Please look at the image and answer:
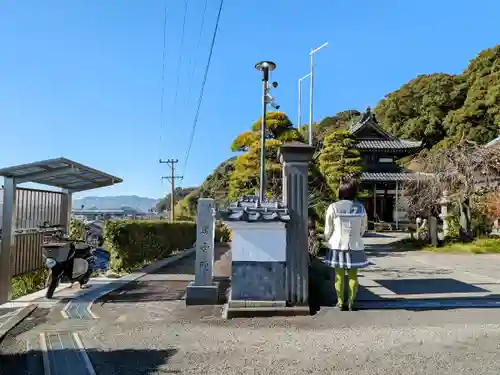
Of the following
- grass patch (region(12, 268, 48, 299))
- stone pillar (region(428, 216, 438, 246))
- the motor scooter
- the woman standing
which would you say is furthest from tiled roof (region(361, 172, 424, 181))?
the motor scooter

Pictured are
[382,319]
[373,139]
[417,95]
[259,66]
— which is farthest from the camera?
[417,95]

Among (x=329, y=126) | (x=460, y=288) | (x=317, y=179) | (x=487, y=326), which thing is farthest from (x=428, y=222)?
(x=329, y=126)

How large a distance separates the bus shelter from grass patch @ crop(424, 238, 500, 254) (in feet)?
37.7

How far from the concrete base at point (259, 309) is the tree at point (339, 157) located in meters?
16.2

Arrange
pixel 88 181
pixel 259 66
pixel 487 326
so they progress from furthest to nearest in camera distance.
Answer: pixel 259 66 → pixel 88 181 → pixel 487 326

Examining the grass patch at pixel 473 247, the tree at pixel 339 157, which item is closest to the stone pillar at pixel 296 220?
the grass patch at pixel 473 247

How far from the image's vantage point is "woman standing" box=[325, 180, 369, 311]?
4910mm

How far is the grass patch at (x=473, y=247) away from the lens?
43.8 ft

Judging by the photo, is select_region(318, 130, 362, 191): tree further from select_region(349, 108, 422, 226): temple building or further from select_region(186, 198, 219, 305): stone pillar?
select_region(186, 198, 219, 305): stone pillar

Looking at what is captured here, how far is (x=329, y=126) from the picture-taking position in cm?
5428

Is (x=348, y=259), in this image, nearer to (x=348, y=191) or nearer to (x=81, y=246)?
(x=348, y=191)

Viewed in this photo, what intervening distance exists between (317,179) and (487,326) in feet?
31.4

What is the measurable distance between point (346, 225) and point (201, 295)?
2122mm

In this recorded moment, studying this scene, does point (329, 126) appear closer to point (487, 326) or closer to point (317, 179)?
point (317, 179)
